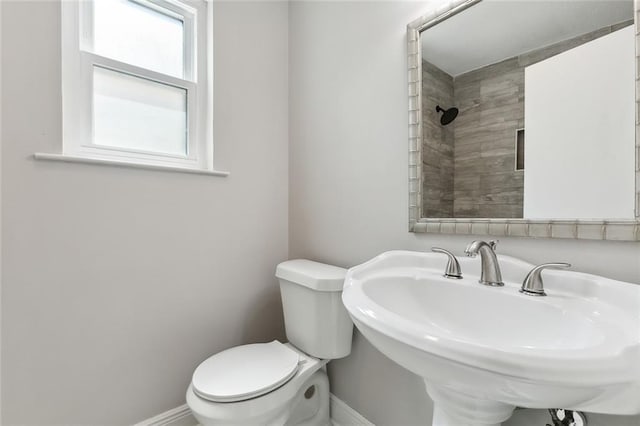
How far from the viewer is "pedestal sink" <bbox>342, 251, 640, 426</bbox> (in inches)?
A: 16.1

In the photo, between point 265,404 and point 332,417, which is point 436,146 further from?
point 332,417

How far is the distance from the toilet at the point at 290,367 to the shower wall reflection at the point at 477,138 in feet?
1.76

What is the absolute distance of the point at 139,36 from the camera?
129 cm

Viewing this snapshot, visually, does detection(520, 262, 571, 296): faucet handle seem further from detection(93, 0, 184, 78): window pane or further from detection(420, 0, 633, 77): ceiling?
detection(93, 0, 184, 78): window pane

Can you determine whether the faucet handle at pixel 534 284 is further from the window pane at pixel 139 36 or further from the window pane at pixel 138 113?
the window pane at pixel 139 36

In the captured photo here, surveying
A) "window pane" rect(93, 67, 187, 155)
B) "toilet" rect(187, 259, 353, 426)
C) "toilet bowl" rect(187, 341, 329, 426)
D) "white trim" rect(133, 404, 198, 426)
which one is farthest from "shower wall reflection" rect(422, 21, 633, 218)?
"white trim" rect(133, 404, 198, 426)

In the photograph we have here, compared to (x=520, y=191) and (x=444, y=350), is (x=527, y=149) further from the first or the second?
(x=444, y=350)

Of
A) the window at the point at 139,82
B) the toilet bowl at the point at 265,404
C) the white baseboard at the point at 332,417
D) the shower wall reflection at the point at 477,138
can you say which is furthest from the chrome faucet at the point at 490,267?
the window at the point at 139,82

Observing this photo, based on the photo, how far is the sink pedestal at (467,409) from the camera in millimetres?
646

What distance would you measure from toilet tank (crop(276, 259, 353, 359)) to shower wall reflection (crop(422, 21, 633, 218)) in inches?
18.6

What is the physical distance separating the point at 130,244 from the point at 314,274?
2.50ft

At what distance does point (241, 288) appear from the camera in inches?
57.8

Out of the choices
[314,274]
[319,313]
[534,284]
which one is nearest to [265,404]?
[319,313]

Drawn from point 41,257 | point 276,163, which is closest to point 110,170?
point 41,257
